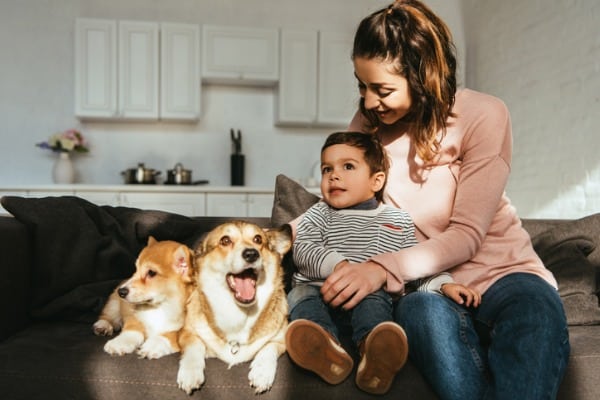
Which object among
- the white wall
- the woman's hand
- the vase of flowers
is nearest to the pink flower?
the vase of flowers

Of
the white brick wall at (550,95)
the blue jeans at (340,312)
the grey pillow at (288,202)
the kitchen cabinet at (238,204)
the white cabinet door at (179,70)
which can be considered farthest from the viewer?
the white cabinet door at (179,70)

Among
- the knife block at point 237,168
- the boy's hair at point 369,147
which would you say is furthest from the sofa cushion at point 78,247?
the knife block at point 237,168

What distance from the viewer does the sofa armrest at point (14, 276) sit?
4.89 ft

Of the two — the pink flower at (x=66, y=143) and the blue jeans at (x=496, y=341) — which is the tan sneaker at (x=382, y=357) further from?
the pink flower at (x=66, y=143)

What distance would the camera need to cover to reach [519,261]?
1.44 m

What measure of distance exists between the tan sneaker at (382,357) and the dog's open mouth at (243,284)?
359 mm

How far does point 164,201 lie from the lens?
4.22m

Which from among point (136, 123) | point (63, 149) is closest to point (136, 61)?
point (136, 123)

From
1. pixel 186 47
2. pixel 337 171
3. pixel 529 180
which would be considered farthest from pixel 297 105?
pixel 337 171

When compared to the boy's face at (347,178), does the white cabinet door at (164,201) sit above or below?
below

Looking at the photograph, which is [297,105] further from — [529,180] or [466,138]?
[466,138]

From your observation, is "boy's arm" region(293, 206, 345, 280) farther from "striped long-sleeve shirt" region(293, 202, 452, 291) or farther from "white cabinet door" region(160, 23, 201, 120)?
"white cabinet door" region(160, 23, 201, 120)

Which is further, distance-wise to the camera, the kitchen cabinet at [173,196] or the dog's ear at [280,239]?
the kitchen cabinet at [173,196]

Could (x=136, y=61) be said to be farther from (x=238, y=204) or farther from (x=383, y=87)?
(x=383, y=87)
